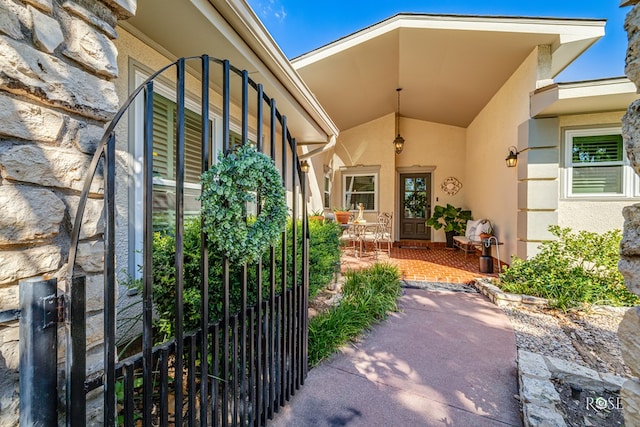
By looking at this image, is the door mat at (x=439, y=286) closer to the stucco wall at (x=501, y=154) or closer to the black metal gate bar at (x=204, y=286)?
the stucco wall at (x=501, y=154)

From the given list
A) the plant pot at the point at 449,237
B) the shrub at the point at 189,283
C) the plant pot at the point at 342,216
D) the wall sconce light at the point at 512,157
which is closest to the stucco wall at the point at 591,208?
the wall sconce light at the point at 512,157

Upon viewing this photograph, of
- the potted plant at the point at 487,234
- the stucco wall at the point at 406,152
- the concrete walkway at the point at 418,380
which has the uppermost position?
the stucco wall at the point at 406,152

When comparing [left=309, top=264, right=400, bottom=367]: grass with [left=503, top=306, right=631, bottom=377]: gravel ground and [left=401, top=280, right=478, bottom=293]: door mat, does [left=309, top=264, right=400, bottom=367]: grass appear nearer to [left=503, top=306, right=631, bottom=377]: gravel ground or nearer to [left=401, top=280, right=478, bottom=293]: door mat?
[left=401, top=280, right=478, bottom=293]: door mat

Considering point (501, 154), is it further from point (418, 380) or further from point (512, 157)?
point (418, 380)

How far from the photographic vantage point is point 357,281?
4.04m

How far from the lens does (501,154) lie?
574 centimetres

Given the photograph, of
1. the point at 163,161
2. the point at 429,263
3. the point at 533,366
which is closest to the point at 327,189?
the point at 429,263

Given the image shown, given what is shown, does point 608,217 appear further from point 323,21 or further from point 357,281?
point 323,21

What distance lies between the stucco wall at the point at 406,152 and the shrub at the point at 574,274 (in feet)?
15.1

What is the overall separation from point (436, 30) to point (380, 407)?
546 centimetres

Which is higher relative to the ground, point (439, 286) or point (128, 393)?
point (128, 393)

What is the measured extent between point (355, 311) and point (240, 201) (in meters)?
2.27

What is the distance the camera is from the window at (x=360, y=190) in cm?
897

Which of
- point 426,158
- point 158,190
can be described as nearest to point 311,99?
point 158,190
